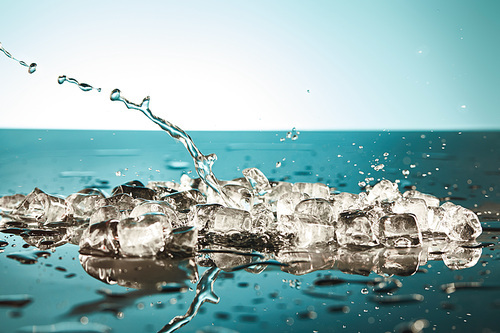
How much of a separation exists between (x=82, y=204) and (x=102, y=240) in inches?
17.9

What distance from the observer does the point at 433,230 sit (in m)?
1.27

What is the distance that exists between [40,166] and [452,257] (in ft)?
8.24

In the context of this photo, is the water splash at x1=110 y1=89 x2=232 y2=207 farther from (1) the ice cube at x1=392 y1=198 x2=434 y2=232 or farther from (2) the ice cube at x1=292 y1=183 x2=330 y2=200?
(1) the ice cube at x1=392 y1=198 x2=434 y2=232

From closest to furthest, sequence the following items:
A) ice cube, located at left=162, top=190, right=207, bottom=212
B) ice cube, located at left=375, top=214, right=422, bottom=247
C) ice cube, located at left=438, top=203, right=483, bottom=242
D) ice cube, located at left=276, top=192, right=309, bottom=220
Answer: ice cube, located at left=375, top=214, right=422, bottom=247
ice cube, located at left=438, top=203, right=483, bottom=242
ice cube, located at left=276, top=192, right=309, bottom=220
ice cube, located at left=162, top=190, right=207, bottom=212

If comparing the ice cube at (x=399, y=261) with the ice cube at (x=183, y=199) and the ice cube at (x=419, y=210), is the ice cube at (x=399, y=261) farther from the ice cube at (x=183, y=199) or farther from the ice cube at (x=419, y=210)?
the ice cube at (x=183, y=199)

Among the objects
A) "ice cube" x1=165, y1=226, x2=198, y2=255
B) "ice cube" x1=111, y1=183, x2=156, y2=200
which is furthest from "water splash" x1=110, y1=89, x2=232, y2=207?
"ice cube" x1=165, y1=226, x2=198, y2=255

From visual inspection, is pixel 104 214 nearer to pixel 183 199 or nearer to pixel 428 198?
pixel 183 199

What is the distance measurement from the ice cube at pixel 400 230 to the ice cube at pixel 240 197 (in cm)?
51

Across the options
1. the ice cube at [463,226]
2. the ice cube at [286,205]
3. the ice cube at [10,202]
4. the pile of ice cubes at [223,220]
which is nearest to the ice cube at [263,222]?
the pile of ice cubes at [223,220]

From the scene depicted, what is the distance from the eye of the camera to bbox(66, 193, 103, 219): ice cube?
1.38 m

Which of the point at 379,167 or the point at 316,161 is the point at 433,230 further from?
the point at 316,161

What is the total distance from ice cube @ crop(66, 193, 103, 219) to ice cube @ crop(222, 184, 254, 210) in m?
0.39

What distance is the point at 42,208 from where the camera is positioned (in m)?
1.36

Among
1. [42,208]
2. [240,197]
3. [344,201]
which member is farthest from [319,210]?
[42,208]
